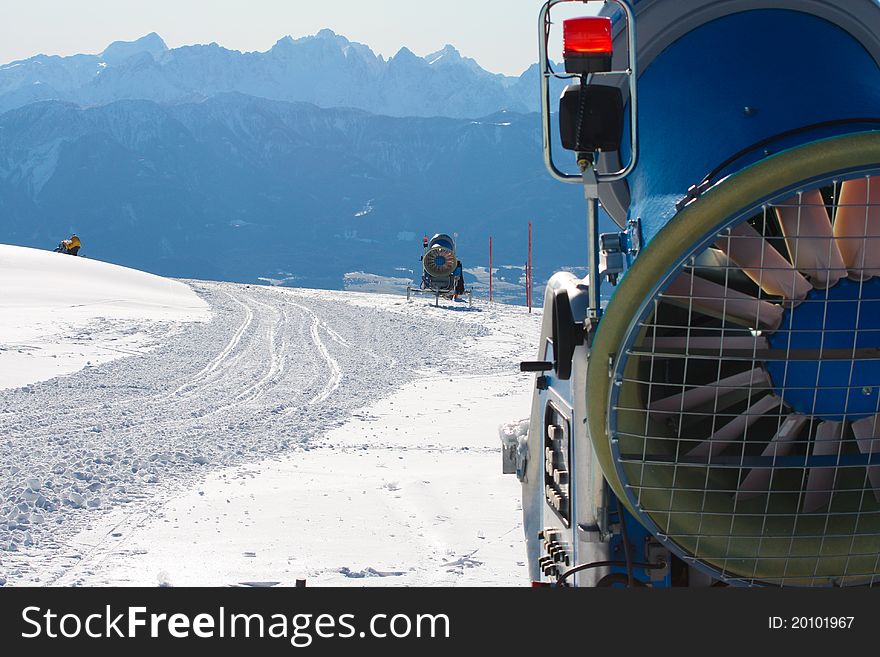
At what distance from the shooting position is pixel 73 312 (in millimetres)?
21219

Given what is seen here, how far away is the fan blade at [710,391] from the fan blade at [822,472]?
0.27 meters

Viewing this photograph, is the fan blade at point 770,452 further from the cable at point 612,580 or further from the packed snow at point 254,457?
the packed snow at point 254,457

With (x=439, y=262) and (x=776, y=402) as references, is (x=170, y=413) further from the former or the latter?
(x=439, y=262)

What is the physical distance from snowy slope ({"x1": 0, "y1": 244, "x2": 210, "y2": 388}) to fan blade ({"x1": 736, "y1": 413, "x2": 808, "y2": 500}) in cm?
1105

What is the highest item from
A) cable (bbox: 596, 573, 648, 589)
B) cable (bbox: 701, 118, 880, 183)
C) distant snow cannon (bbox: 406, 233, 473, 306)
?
distant snow cannon (bbox: 406, 233, 473, 306)

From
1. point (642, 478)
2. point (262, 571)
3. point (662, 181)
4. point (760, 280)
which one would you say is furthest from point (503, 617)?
point (262, 571)

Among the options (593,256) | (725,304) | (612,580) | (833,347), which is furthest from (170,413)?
(833,347)

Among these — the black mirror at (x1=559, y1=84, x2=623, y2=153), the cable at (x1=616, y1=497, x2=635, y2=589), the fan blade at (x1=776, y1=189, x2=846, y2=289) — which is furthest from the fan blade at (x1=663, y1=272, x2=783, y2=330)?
the cable at (x1=616, y1=497, x2=635, y2=589)

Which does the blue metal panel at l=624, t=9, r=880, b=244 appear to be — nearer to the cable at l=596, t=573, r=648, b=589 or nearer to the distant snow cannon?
the cable at l=596, t=573, r=648, b=589

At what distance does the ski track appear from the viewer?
691cm

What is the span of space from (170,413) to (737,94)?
881cm

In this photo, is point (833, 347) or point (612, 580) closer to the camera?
point (833, 347)

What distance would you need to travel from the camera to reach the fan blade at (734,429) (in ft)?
10.2

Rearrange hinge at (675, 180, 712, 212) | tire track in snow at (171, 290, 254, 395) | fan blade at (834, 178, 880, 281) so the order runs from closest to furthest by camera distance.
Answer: hinge at (675, 180, 712, 212)
fan blade at (834, 178, 880, 281)
tire track in snow at (171, 290, 254, 395)
